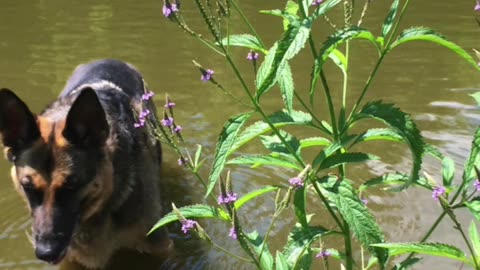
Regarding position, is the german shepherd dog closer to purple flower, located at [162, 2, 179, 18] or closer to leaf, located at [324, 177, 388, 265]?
purple flower, located at [162, 2, 179, 18]

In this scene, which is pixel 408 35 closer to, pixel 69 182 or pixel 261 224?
pixel 69 182

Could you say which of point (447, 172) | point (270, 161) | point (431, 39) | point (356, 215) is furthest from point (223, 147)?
point (447, 172)

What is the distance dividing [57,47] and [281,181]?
577 centimetres

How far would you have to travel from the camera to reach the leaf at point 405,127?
217cm

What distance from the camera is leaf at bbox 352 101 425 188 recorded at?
217cm

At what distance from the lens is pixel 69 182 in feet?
11.7

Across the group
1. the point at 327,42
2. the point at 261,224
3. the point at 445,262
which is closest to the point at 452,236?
the point at 445,262

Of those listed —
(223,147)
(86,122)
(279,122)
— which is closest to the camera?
(223,147)

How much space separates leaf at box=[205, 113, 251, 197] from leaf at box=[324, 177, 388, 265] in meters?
0.41

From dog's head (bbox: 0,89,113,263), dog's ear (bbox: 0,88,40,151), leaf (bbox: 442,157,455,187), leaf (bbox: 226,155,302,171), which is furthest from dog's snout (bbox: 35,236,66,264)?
leaf (bbox: 442,157,455,187)

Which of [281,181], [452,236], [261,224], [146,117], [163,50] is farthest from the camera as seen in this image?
[163,50]

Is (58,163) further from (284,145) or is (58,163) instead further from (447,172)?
(447,172)

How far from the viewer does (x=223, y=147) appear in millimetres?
2309

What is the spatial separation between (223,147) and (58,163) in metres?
1.63
